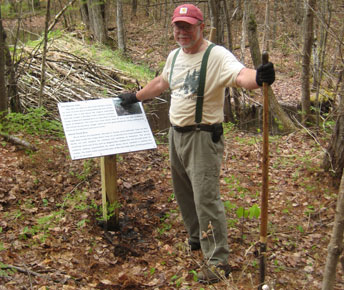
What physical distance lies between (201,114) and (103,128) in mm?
1271

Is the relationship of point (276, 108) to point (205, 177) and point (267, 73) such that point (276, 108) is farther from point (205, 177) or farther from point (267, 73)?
point (267, 73)

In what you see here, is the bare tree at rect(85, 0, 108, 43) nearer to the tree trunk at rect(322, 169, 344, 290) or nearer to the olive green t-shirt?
the olive green t-shirt

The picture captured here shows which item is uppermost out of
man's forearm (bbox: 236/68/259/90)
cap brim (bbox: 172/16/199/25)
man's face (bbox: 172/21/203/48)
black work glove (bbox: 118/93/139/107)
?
cap brim (bbox: 172/16/199/25)

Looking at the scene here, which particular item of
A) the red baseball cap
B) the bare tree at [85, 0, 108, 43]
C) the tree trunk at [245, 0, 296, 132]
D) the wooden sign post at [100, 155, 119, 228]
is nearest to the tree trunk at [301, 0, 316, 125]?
the tree trunk at [245, 0, 296, 132]

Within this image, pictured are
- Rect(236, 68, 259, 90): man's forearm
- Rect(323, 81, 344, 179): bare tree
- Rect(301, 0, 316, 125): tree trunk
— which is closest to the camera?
Rect(236, 68, 259, 90): man's forearm

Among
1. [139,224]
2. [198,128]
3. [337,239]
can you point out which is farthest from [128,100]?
[337,239]

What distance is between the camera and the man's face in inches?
131

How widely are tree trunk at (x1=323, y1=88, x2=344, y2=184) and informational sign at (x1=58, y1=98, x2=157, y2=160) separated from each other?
280 cm

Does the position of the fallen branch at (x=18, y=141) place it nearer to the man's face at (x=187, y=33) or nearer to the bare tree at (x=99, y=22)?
the man's face at (x=187, y=33)

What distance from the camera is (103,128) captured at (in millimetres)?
4090

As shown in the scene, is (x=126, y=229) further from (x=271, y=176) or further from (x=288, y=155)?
(x=288, y=155)

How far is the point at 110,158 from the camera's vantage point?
424 centimetres

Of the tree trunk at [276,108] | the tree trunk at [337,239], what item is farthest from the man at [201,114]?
the tree trunk at [276,108]

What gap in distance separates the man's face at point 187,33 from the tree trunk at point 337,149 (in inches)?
109
